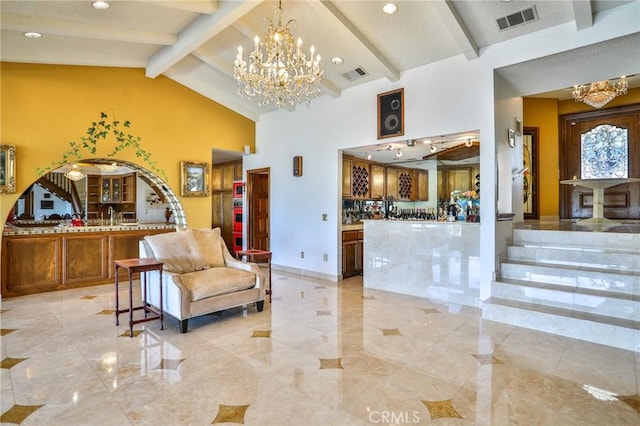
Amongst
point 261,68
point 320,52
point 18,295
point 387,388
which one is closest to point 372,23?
point 320,52

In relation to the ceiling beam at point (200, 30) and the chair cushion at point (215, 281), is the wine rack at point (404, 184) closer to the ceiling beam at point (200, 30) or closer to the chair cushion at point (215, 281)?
the chair cushion at point (215, 281)

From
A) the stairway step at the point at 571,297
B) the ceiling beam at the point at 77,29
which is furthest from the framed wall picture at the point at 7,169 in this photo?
the stairway step at the point at 571,297

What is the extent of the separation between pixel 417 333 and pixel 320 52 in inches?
151

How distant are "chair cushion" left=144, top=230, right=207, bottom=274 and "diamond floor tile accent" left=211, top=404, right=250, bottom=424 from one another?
2117 millimetres

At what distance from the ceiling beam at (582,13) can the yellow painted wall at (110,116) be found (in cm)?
558

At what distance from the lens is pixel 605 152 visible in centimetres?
707

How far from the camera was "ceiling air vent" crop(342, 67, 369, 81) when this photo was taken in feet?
16.6

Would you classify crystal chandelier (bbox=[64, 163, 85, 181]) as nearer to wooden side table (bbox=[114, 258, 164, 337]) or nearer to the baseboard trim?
wooden side table (bbox=[114, 258, 164, 337])

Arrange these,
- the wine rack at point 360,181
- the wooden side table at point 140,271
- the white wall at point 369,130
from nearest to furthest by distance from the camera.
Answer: the wooden side table at point 140,271 → the white wall at point 369,130 → the wine rack at point 360,181

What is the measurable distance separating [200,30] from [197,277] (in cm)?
298

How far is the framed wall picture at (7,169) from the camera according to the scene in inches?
177

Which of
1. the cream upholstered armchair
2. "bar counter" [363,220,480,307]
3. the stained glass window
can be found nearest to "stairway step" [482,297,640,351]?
"bar counter" [363,220,480,307]

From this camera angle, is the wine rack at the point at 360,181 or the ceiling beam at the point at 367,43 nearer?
the ceiling beam at the point at 367,43

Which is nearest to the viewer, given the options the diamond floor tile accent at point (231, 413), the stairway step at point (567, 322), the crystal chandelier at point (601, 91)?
the diamond floor tile accent at point (231, 413)
